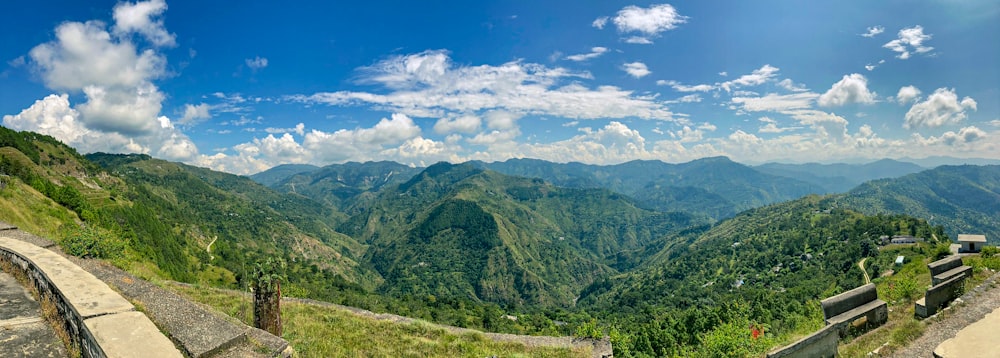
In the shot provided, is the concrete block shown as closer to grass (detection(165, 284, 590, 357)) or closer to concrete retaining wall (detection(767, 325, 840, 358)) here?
grass (detection(165, 284, 590, 357))

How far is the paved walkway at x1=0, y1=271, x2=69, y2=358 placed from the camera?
6453 millimetres

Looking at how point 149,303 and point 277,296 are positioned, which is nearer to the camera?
point 149,303

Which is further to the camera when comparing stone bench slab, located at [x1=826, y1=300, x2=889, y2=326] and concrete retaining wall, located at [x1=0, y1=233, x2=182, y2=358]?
stone bench slab, located at [x1=826, y1=300, x2=889, y2=326]

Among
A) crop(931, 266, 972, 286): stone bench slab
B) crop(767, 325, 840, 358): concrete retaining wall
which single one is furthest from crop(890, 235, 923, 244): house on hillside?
crop(767, 325, 840, 358): concrete retaining wall

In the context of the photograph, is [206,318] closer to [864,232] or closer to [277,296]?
[277,296]

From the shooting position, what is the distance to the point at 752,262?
149 meters

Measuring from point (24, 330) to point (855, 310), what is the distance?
816 inches

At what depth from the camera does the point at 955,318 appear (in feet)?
37.4

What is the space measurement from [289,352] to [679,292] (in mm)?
158320

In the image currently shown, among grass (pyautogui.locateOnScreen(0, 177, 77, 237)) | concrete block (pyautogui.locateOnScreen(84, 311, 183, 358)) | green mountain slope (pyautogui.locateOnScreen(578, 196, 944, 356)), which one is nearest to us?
concrete block (pyautogui.locateOnScreen(84, 311, 183, 358))

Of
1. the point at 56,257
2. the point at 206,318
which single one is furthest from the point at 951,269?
the point at 56,257

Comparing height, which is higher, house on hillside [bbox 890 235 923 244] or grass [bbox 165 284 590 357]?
grass [bbox 165 284 590 357]

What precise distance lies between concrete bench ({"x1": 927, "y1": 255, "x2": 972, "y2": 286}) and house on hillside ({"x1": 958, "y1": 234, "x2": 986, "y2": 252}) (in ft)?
42.9

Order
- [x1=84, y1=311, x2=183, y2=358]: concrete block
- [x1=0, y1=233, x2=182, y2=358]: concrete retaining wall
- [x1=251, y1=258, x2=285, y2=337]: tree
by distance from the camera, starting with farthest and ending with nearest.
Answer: [x1=251, y1=258, x2=285, y2=337]: tree, [x1=0, y1=233, x2=182, y2=358]: concrete retaining wall, [x1=84, y1=311, x2=183, y2=358]: concrete block
